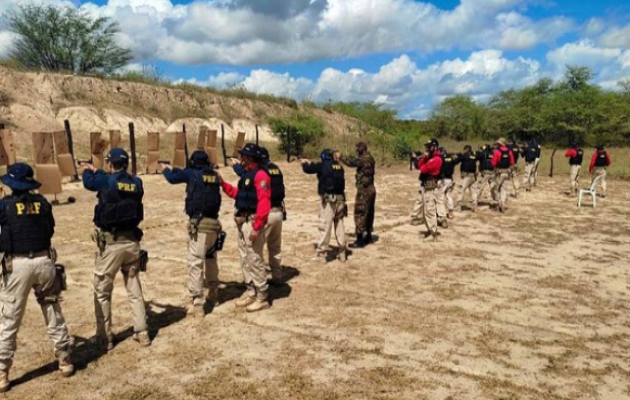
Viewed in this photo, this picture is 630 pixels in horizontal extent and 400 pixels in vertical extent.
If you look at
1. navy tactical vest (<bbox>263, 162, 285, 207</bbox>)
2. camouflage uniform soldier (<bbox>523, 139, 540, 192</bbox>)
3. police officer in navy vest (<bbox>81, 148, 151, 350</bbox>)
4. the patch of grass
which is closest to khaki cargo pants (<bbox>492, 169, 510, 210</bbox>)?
camouflage uniform soldier (<bbox>523, 139, 540, 192</bbox>)

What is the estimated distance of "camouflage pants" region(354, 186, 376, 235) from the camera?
9617mm

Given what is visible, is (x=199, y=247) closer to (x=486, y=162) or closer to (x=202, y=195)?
(x=202, y=195)

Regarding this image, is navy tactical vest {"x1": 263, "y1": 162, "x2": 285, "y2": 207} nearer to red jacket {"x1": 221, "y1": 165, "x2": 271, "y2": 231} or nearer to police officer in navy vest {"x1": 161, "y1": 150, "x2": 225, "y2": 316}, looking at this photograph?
red jacket {"x1": 221, "y1": 165, "x2": 271, "y2": 231}

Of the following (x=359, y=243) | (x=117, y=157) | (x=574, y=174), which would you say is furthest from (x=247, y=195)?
(x=574, y=174)

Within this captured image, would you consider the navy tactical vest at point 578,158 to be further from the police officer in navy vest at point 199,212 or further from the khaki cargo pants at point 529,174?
the police officer in navy vest at point 199,212

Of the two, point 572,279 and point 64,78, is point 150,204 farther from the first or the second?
point 64,78

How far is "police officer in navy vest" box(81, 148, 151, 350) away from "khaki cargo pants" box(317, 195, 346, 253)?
3.63 meters

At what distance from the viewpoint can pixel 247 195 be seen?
6.13 metres

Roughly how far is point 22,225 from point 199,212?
6.43ft

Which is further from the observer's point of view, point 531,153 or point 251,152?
point 531,153

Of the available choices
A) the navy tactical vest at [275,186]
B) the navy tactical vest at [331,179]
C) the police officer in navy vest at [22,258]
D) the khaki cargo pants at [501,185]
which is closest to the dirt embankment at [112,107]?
the navy tactical vest at [331,179]

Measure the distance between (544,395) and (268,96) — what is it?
Result: 38177mm

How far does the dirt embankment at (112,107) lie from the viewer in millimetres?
25984

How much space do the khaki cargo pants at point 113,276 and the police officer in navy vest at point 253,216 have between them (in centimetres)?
140
